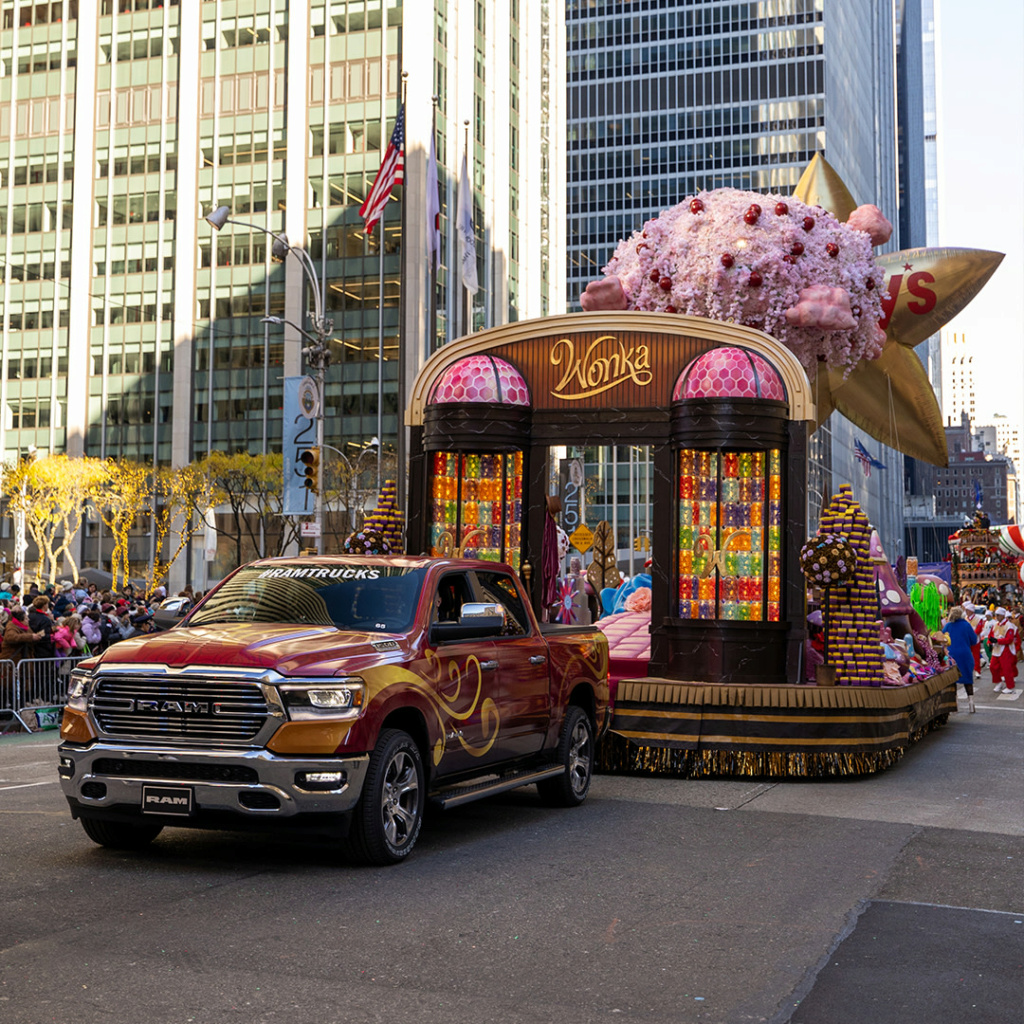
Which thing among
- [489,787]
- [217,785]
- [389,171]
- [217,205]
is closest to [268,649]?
[217,785]

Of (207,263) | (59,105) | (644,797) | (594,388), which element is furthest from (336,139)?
(644,797)

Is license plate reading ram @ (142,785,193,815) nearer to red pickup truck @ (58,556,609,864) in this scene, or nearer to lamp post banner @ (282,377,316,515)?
red pickup truck @ (58,556,609,864)

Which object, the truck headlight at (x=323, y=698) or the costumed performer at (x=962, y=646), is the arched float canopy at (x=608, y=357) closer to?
the truck headlight at (x=323, y=698)

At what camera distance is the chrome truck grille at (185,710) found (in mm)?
7242

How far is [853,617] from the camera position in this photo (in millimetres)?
13828

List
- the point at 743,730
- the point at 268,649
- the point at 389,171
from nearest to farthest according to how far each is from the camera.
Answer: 1. the point at 268,649
2. the point at 743,730
3. the point at 389,171

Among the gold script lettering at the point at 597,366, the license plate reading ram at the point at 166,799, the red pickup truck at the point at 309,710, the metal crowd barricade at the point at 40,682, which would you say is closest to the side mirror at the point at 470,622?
the red pickup truck at the point at 309,710

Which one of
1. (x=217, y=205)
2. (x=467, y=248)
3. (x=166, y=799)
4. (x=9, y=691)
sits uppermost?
(x=217, y=205)

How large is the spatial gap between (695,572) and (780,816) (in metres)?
4.07

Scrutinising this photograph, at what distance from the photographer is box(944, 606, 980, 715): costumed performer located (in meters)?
22.9

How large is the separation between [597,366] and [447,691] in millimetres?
7143

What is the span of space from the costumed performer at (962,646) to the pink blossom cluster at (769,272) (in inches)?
314

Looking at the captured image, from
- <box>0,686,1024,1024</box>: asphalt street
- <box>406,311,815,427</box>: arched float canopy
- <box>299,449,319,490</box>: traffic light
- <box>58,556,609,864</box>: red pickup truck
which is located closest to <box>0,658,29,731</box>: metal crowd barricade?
<box>406,311,815,427</box>: arched float canopy

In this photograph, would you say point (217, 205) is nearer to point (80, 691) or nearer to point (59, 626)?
point (59, 626)
